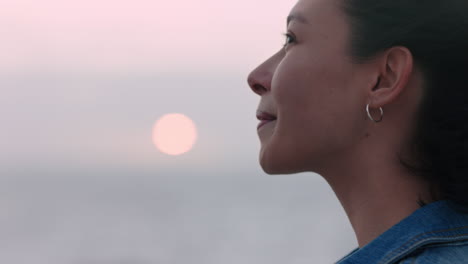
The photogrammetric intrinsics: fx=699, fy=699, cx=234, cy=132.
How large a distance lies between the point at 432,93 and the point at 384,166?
1.54 ft

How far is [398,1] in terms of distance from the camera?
385cm

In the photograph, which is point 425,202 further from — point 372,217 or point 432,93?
point 432,93

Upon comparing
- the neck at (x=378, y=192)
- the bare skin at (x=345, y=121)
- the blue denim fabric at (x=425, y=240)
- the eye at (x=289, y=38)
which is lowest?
the blue denim fabric at (x=425, y=240)

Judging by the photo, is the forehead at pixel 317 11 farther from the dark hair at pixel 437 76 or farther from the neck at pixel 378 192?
the neck at pixel 378 192

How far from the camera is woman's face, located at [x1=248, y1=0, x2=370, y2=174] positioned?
12.7 feet

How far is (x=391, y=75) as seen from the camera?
3795 millimetres

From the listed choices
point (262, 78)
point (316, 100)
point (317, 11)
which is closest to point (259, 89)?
point (262, 78)

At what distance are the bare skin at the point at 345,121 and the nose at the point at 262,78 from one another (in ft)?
0.38

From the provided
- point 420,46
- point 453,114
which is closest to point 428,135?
point 453,114

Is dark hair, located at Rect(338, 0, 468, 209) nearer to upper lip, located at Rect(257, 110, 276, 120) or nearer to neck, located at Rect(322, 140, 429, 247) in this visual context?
neck, located at Rect(322, 140, 429, 247)

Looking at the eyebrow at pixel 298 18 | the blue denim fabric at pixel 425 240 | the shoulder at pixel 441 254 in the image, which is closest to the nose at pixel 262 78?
the eyebrow at pixel 298 18

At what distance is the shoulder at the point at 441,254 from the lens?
346cm

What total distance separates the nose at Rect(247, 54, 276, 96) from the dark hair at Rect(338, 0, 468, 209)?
0.61 meters

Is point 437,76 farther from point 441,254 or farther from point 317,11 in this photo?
point 441,254
